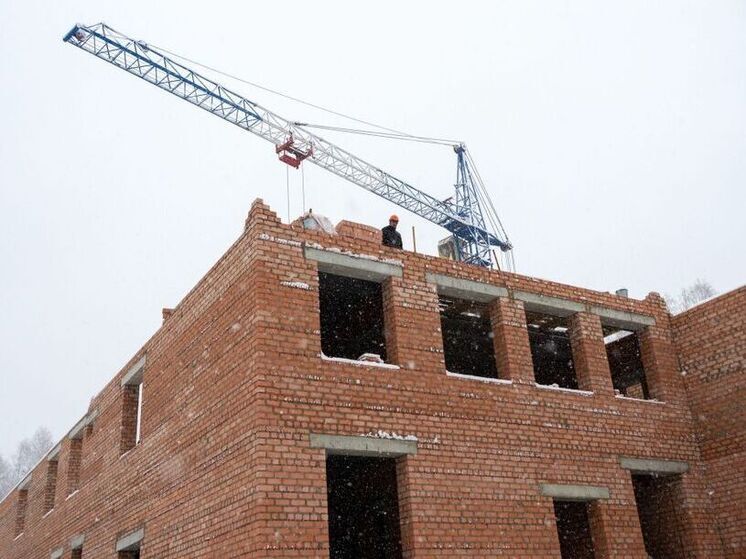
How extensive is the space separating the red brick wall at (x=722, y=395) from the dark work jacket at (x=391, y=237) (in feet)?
16.6

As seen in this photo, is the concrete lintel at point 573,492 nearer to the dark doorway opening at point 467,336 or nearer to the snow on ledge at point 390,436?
the snow on ledge at point 390,436

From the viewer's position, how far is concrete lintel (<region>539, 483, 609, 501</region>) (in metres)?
9.22

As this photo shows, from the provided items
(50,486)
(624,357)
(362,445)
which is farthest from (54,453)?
(624,357)

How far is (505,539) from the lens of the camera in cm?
852

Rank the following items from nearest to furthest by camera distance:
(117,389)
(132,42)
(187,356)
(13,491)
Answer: (187,356), (117,389), (13,491), (132,42)

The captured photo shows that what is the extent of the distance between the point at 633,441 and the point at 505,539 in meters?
3.04

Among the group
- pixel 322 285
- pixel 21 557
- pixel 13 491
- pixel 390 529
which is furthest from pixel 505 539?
pixel 13 491

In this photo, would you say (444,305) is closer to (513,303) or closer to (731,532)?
(513,303)

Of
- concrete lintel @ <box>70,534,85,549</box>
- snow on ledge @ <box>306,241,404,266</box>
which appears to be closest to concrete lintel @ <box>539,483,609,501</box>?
snow on ledge @ <box>306,241,404,266</box>

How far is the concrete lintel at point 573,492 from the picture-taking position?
9.22 m

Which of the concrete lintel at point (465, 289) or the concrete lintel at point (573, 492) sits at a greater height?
the concrete lintel at point (465, 289)

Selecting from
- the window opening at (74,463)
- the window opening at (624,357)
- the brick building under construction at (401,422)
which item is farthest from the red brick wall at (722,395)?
the window opening at (74,463)

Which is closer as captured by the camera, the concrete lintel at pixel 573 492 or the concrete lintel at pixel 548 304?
the concrete lintel at pixel 573 492

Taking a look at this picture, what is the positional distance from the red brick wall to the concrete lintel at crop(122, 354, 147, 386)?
8.81m
